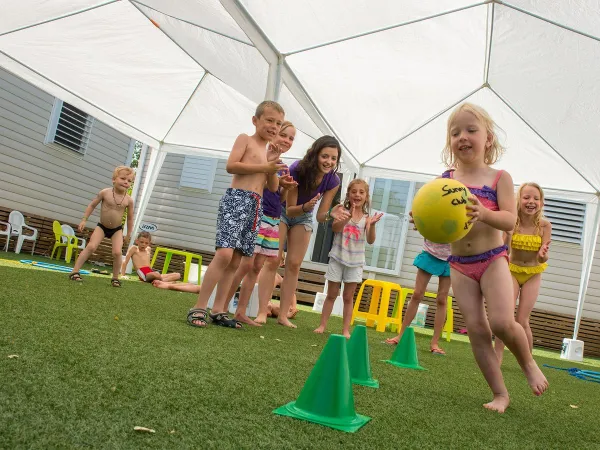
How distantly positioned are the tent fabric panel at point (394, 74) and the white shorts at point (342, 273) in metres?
2.46

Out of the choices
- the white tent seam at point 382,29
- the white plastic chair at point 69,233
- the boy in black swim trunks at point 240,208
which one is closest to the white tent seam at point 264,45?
the white tent seam at point 382,29

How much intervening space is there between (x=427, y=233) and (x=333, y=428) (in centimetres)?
112

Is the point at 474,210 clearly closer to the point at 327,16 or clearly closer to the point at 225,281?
the point at 225,281

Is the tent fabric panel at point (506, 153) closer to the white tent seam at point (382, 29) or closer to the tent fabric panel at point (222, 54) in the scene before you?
the white tent seam at point (382, 29)

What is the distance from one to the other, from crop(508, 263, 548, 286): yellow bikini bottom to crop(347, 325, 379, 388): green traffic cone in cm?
252

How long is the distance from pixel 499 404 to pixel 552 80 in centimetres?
507

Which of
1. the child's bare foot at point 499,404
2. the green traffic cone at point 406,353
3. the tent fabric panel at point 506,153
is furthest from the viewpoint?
the tent fabric panel at point 506,153

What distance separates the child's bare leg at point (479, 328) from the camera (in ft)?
9.32

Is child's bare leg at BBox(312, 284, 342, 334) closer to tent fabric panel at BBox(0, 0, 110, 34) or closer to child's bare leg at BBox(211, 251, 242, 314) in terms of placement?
child's bare leg at BBox(211, 251, 242, 314)

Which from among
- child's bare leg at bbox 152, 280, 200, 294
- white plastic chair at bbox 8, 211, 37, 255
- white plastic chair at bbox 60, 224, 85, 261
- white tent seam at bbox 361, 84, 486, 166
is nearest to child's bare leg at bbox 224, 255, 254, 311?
child's bare leg at bbox 152, 280, 200, 294

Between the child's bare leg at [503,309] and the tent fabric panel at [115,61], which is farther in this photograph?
the tent fabric panel at [115,61]

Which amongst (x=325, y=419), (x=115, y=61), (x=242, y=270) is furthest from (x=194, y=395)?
(x=115, y=61)

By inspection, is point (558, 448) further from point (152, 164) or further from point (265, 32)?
point (152, 164)

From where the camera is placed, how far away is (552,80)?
650cm
